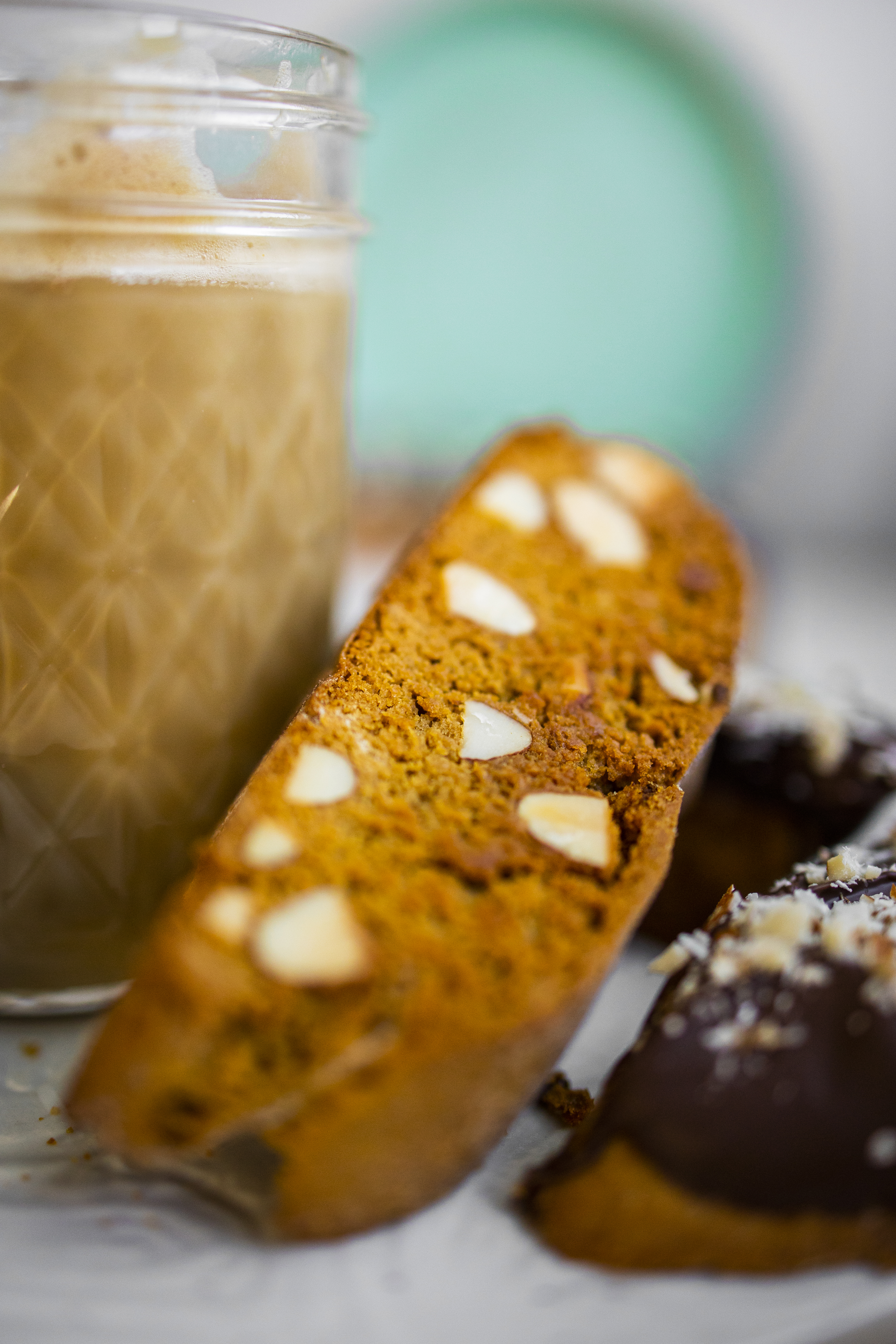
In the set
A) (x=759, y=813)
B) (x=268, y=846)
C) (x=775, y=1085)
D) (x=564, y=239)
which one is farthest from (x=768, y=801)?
(x=564, y=239)

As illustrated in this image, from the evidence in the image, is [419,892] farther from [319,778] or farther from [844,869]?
[844,869]

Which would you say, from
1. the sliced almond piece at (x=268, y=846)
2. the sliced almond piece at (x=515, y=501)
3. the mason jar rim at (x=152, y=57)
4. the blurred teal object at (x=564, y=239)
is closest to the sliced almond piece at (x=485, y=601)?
the sliced almond piece at (x=515, y=501)

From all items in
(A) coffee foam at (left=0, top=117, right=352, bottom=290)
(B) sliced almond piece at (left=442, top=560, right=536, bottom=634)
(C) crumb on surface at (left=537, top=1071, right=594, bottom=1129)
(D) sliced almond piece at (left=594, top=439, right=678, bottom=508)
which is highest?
(A) coffee foam at (left=0, top=117, right=352, bottom=290)

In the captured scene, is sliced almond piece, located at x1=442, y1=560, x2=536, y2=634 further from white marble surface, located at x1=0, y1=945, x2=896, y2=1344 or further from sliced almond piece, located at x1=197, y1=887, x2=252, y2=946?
white marble surface, located at x1=0, y1=945, x2=896, y2=1344

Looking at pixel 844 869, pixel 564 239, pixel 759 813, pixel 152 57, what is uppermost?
pixel 152 57

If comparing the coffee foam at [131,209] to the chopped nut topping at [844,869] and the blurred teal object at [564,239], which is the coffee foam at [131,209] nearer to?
the chopped nut topping at [844,869]

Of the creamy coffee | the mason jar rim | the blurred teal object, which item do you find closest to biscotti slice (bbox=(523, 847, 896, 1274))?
the creamy coffee

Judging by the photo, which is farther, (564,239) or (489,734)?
(564,239)
